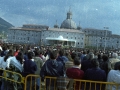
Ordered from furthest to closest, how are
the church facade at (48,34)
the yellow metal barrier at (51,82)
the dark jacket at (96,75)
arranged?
1. the church facade at (48,34)
2. the yellow metal barrier at (51,82)
3. the dark jacket at (96,75)

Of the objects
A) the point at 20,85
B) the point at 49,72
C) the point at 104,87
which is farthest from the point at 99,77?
the point at 20,85

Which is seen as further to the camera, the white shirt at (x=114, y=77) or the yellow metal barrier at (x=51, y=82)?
the yellow metal barrier at (x=51, y=82)

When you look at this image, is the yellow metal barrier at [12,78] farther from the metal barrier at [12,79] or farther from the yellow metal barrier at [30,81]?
the yellow metal barrier at [30,81]

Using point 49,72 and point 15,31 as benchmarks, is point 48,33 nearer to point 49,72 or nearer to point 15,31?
point 15,31

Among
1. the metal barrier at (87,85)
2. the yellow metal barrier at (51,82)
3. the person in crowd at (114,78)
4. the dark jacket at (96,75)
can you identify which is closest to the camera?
the person in crowd at (114,78)

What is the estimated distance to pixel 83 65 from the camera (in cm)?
889

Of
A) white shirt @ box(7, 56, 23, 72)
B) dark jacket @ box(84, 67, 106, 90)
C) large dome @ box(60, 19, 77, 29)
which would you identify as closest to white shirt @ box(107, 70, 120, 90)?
dark jacket @ box(84, 67, 106, 90)

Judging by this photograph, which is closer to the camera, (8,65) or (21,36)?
(8,65)

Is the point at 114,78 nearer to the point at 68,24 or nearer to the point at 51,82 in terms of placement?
the point at 51,82

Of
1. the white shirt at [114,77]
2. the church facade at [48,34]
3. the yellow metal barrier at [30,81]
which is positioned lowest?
the yellow metal barrier at [30,81]

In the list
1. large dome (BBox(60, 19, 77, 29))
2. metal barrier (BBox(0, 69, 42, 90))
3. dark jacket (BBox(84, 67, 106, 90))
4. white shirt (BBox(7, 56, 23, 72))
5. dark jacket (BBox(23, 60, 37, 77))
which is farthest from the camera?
large dome (BBox(60, 19, 77, 29))

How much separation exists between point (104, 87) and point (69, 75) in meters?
1.00

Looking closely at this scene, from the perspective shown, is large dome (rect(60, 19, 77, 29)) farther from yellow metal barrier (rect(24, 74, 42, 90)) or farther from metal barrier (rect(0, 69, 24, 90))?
yellow metal barrier (rect(24, 74, 42, 90))

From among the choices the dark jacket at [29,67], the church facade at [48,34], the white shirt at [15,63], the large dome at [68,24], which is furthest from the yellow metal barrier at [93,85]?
the large dome at [68,24]
